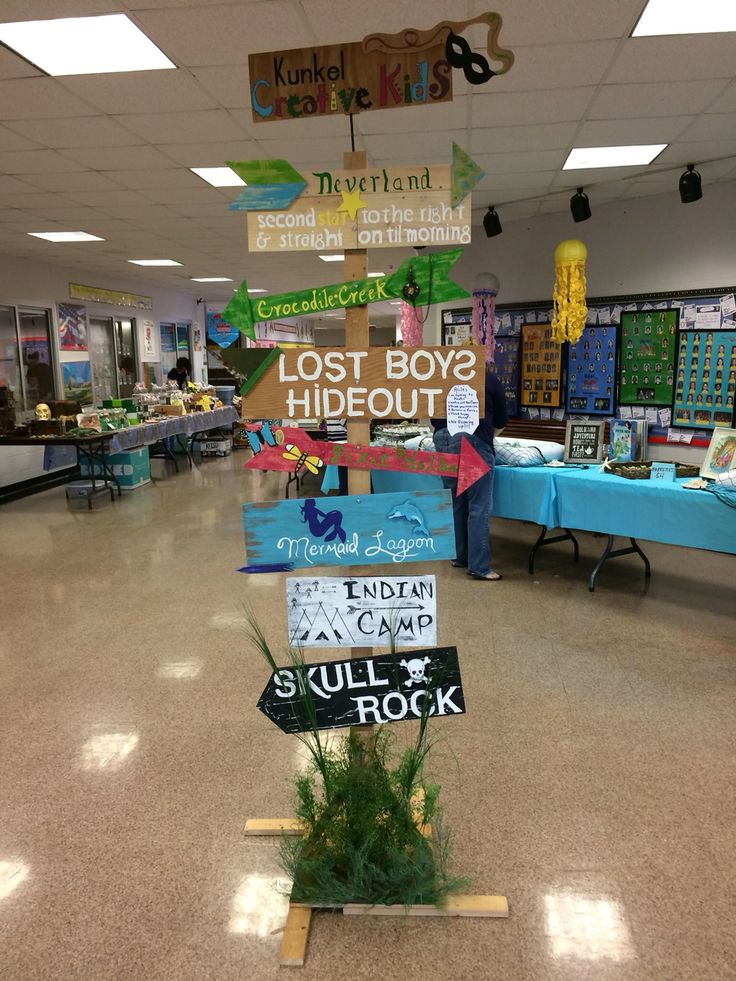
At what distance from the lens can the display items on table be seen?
4.61 m

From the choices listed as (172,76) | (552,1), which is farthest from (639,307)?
(172,76)

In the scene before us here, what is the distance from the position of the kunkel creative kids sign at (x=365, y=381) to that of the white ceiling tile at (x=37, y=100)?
106 inches

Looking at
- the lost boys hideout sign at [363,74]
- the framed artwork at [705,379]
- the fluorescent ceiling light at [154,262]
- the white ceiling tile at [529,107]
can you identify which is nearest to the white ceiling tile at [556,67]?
the white ceiling tile at [529,107]

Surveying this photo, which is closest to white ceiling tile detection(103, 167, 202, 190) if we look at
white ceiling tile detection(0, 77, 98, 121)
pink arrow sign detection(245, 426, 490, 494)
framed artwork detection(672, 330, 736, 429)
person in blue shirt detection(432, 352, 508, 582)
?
white ceiling tile detection(0, 77, 98, 121)

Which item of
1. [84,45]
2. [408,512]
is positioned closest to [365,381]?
[408,512]

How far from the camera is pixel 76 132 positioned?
4.11 m

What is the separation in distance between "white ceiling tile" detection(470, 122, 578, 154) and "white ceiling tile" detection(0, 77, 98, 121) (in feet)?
7.77

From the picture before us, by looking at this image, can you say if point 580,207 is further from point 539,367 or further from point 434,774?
point 434,774

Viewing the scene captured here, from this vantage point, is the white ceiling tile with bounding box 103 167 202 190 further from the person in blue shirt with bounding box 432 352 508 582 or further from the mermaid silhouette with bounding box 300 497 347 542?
the mermaid silhouette with bounding box 300 497 347 542

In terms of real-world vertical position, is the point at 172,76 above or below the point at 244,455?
above

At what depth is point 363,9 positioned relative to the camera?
276 cm

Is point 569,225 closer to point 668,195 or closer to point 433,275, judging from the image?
point 668,195

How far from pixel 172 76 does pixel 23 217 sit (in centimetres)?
395

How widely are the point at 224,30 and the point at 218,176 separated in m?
2.32
